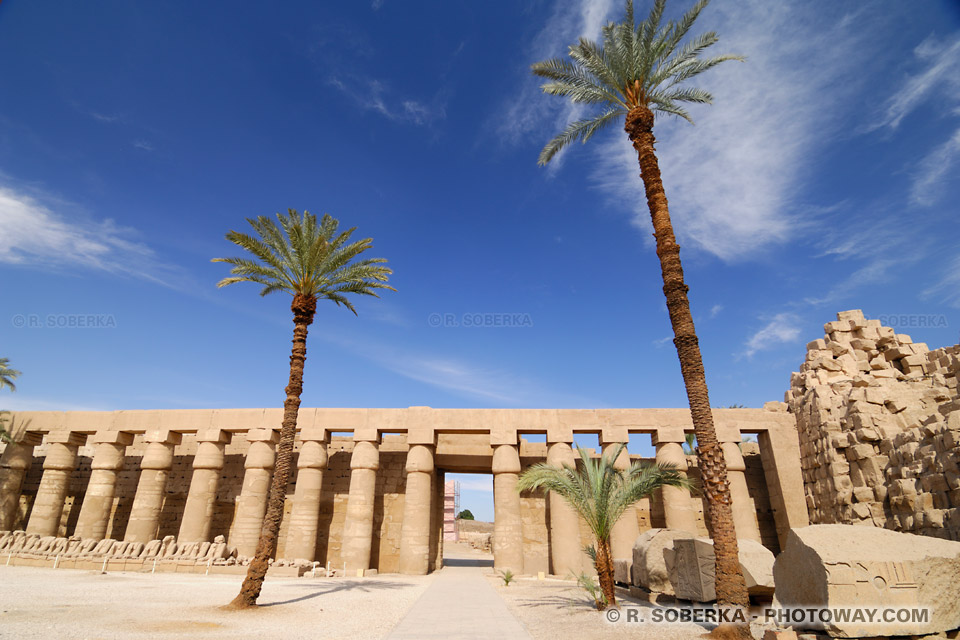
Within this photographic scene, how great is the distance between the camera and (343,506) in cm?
2128

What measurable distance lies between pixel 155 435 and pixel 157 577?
315 inches

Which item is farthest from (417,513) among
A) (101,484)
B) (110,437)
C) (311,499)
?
(110,437)

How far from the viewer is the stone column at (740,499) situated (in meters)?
17.6

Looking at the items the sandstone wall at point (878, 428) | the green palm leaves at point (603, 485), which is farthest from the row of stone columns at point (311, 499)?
the green palm leaves at point (603, 485)

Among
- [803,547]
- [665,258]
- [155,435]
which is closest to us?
[803,547]

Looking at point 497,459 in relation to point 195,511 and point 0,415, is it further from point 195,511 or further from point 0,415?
point 0,415

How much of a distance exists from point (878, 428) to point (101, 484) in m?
28.9

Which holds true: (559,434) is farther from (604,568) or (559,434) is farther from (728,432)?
(604,568)

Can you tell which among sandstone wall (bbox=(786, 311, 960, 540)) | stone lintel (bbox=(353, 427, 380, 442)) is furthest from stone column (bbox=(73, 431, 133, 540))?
sandstone wall (bbox=(786, 311, 960, 540))

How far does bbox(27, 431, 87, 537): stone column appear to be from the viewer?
2059 centimetres

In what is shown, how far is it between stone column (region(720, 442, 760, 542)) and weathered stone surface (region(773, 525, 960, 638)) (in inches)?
417

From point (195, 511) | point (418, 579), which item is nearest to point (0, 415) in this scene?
point (195, 511)

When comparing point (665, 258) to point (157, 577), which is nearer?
point (665, 258)

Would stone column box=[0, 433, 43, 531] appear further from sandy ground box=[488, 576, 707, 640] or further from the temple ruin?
sandy ground box=[488, 576, 707, 640]
